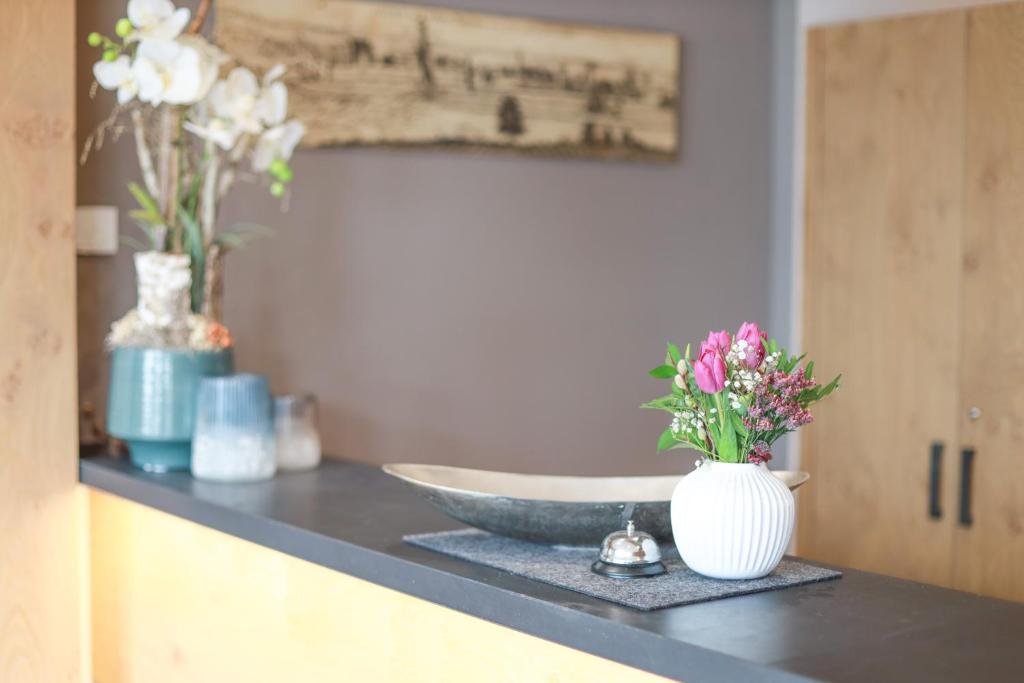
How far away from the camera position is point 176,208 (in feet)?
8.52

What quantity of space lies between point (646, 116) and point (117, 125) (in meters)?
1.59

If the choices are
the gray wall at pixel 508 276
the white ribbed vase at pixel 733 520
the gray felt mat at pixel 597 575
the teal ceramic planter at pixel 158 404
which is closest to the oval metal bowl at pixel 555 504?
the gray felt mat at pixel 597 575

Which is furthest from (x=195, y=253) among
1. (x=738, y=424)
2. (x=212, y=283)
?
(x=738, y=424)

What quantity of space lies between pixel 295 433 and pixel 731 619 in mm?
1326

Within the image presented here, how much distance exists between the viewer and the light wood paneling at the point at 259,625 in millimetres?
1627

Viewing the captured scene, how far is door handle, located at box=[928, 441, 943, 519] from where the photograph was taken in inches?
123

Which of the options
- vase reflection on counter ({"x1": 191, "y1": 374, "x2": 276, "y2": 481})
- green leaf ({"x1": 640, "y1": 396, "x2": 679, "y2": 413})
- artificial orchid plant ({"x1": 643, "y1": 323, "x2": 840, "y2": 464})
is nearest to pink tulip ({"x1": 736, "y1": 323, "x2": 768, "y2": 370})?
artificial orchid plant ({"x1": 643, "y1": 323, "x2": 840, "y2": 464})

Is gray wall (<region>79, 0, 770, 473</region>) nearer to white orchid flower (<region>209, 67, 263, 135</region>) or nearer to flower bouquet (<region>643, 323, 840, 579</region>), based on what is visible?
white orchid flower (<region>209, 67, 263, 135</region>)

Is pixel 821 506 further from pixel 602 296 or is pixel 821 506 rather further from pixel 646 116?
pixel 646 116

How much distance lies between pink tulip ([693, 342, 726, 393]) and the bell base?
0.74ft

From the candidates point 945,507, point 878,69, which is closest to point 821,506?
point 945,507

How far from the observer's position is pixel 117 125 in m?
2.84

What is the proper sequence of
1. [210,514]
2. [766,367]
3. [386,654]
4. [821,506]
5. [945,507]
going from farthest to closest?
1. [821,506]
2. [945,507]
3. [210,514]
4. [386,654]
5. [766,367]

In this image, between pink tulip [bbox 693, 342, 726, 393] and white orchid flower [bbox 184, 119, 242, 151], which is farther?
white orchid flower [bbox 184, 119, 242, 151]
